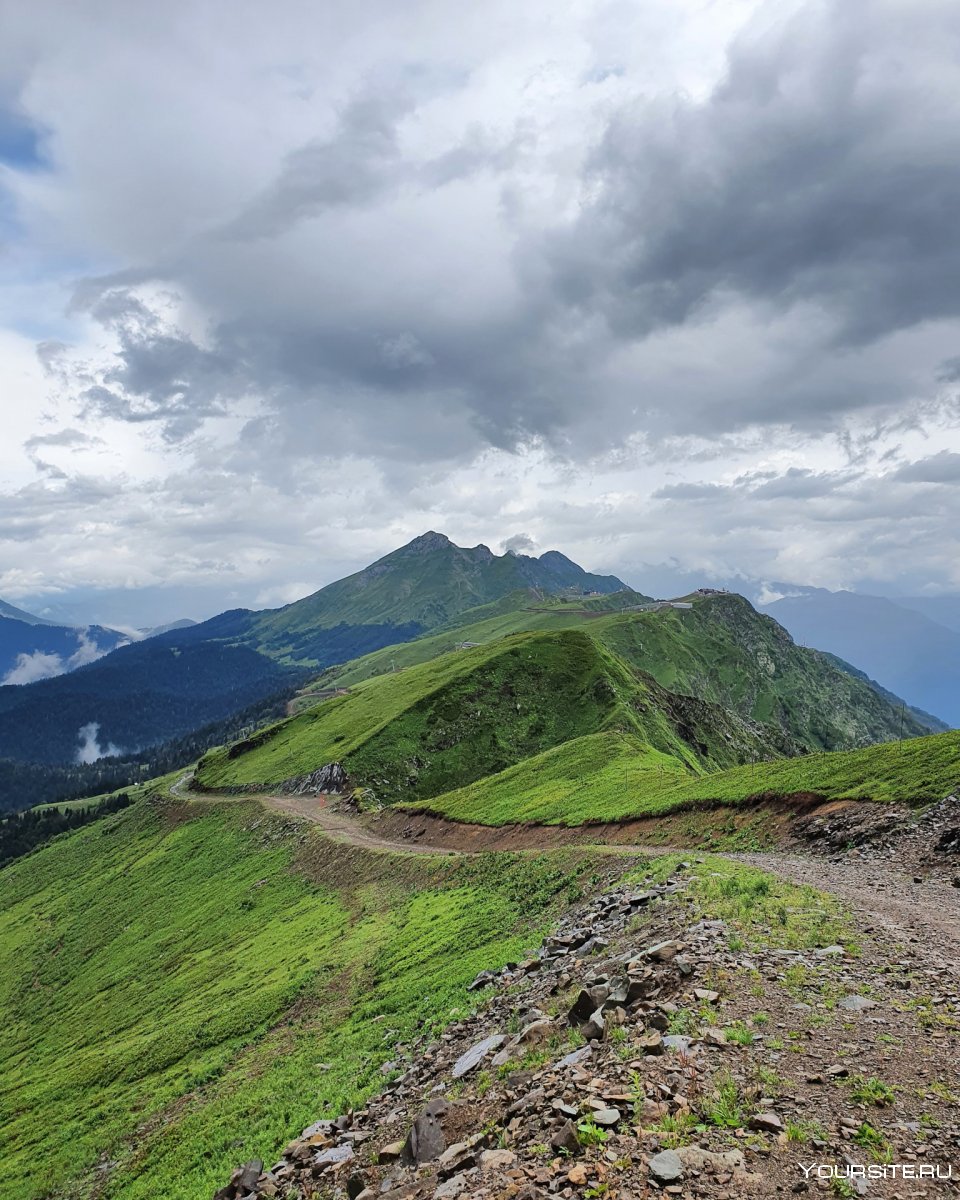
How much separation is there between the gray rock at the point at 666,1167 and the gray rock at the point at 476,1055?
353 inches

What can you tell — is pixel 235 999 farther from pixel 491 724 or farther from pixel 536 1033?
pixel 491 724

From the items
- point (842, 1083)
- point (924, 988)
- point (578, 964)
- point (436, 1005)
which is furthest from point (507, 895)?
point (842, 1083)

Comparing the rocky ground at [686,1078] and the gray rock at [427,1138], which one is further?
the gray rock at [427,1138]

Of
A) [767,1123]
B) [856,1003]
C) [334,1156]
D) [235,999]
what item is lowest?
[235,999]

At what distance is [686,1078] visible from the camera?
12195 millimetres

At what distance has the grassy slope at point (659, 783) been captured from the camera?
40056 mm

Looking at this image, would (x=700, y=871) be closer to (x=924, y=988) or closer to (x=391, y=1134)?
(x=924, y=988)

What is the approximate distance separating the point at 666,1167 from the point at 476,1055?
10145 mm

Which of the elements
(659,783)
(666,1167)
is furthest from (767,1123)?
(659,783)

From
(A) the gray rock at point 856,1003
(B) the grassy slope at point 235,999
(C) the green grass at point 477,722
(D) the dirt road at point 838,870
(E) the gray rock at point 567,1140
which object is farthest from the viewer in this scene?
(C) the green grass at point 477,722

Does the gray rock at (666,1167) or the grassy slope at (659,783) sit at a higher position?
the gray rock at (666,1167)

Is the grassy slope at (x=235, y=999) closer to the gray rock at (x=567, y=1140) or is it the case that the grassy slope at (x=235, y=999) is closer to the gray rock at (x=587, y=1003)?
the gray rock at (x=587, y=1003)

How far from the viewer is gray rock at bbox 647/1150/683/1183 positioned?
9.62 metres

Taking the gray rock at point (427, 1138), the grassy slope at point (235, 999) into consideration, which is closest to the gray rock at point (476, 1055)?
the gray rock at point (427, 1138)
